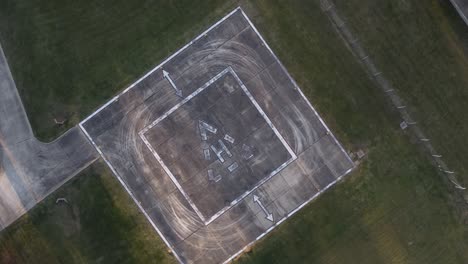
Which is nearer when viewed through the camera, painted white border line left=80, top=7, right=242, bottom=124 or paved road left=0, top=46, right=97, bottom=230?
paved road left=0, top=46, right=97, bottom=230

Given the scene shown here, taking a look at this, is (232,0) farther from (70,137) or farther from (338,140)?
(70,137)

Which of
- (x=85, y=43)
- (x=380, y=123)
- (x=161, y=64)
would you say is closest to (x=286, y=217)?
(x=380, y=123)

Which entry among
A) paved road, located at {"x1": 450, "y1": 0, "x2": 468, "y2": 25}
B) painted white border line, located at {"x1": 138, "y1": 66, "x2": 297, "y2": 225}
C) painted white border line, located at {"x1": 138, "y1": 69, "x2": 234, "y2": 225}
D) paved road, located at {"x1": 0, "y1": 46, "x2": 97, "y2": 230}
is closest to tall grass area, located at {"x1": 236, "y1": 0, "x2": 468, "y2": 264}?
paved road, located at {"x1": 450, "y1": 0, "x2": 468, "y2": 25}

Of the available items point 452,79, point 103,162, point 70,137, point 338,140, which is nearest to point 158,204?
point 103,162

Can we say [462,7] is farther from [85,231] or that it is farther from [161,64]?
[85,231]

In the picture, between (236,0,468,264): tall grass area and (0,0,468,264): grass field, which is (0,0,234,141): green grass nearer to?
(0,0,468,264): grass field

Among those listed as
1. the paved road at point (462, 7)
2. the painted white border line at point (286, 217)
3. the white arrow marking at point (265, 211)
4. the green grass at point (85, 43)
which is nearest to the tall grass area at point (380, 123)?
the painted white border line at point (286, 217)
